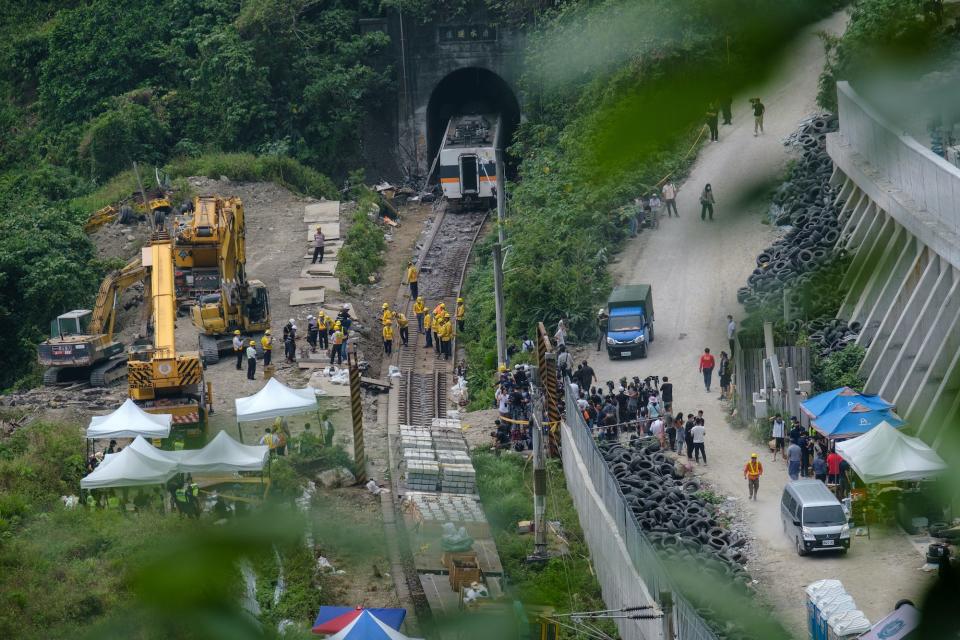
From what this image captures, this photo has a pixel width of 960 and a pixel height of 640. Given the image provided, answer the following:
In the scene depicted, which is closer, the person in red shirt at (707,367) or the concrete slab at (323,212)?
the person in red shirt at (707,367)

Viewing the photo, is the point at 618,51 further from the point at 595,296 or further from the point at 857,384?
the point at 595,296

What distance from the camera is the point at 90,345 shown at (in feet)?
109

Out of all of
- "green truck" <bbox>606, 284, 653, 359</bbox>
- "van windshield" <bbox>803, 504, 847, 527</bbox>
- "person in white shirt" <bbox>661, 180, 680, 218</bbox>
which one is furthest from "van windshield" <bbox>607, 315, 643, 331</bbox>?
"person in white shirt" <bbox>661, 180, 680, 218</bbox>

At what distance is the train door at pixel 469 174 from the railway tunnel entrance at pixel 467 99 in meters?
5.23

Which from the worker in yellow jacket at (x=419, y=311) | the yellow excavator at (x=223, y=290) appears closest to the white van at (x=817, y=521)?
the worker in yellow jacket at (x=419, y=311)

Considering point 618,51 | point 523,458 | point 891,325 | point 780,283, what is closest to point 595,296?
point 523,458

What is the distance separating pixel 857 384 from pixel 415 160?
2856 centimetres

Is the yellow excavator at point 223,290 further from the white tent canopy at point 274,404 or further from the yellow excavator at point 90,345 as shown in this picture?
the white tent canopy at point 274,404

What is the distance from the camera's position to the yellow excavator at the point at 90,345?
1305 inches

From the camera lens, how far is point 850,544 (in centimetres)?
2184

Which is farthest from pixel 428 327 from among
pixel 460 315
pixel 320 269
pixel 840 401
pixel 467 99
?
pixel 467 99

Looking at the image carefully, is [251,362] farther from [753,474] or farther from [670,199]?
[670,199]

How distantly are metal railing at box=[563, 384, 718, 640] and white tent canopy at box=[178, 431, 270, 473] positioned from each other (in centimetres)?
437

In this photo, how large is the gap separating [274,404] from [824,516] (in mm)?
10959
